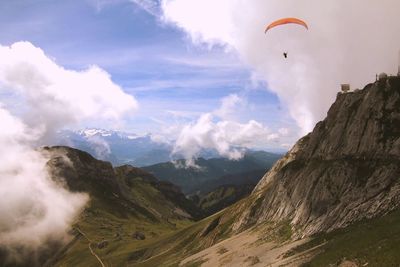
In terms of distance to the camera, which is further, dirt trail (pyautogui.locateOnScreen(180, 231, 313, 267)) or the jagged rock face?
the jagged rock face

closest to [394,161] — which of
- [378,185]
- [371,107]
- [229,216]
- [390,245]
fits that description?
[378,185]

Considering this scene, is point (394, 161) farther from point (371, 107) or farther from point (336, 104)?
point (336, 104)

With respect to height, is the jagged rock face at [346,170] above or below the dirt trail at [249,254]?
above

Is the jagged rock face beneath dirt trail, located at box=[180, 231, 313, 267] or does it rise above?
above

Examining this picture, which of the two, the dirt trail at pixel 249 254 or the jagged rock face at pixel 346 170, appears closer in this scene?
the dirt trail at pixel 249 254

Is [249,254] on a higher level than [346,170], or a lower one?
lower
